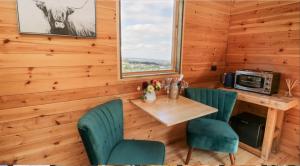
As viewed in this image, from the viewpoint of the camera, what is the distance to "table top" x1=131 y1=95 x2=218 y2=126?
1476mm

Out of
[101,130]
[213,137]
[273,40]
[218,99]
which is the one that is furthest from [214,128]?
[273,40]

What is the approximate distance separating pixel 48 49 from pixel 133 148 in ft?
3.55

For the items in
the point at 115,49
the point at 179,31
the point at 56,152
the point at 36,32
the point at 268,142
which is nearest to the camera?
the point at 36,32

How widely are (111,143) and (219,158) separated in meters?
1.38

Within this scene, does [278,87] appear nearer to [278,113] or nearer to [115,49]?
[278,113]

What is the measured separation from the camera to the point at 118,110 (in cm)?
165

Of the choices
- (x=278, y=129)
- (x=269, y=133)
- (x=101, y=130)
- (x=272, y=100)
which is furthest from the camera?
(x=278, y=129)

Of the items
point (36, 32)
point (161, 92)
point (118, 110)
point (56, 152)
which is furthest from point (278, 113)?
point (36, 32)

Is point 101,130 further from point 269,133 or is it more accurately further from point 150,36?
point 269,133

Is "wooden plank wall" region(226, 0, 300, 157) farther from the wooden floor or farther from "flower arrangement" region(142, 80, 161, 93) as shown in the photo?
"flower arrangement" region(142, 80, 161, 93)

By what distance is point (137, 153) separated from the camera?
1440 millimetres

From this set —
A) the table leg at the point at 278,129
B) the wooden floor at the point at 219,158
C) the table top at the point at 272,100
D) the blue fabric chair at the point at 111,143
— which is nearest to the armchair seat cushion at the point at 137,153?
the blue fabric chair at the point at 111,143

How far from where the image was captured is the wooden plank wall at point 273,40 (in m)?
2.13

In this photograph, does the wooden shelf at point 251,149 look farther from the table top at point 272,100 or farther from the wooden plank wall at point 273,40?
the table top at point 272,100
